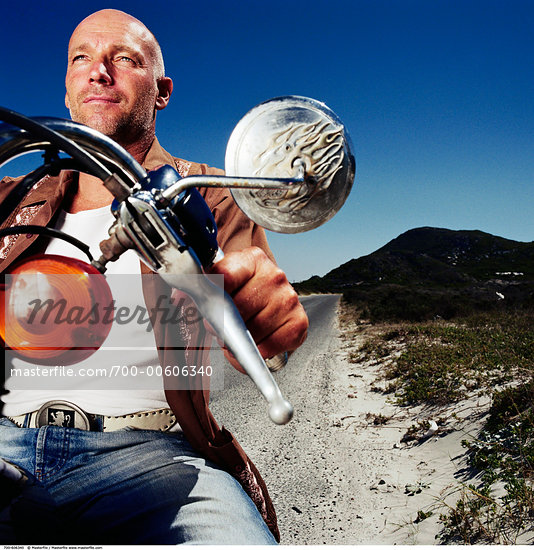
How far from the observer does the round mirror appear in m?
0.56

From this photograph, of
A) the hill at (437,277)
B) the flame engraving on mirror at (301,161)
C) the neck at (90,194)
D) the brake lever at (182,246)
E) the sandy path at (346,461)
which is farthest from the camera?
the hill at (437,277)

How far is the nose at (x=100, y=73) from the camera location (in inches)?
42.3

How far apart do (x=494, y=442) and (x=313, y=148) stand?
12.5 ft

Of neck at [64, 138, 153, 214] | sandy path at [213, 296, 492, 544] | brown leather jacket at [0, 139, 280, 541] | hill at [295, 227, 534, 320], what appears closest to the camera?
brown leather jacket at [0, 139, 280, 541]

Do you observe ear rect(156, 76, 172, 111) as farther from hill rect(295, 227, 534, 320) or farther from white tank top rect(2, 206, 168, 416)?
hill rect(295, 227, 534, 320)

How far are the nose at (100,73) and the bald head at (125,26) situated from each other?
5.2 inches

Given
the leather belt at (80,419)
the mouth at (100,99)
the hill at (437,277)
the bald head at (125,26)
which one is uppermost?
the hill at (437,277)

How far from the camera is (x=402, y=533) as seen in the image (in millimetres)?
2824

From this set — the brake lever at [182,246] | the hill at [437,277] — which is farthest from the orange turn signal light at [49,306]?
the hill at [437,277]

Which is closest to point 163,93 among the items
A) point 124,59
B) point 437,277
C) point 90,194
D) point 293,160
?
point 124,59

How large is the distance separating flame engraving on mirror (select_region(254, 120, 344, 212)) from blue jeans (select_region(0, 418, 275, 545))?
630mm

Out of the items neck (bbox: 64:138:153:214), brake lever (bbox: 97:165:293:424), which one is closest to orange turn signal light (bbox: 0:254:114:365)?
brake lever (bbox: 97:165:293:424)

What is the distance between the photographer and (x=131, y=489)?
0.88 metres

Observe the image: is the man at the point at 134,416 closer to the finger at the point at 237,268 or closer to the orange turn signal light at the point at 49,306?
the finger at the point at 237,268
